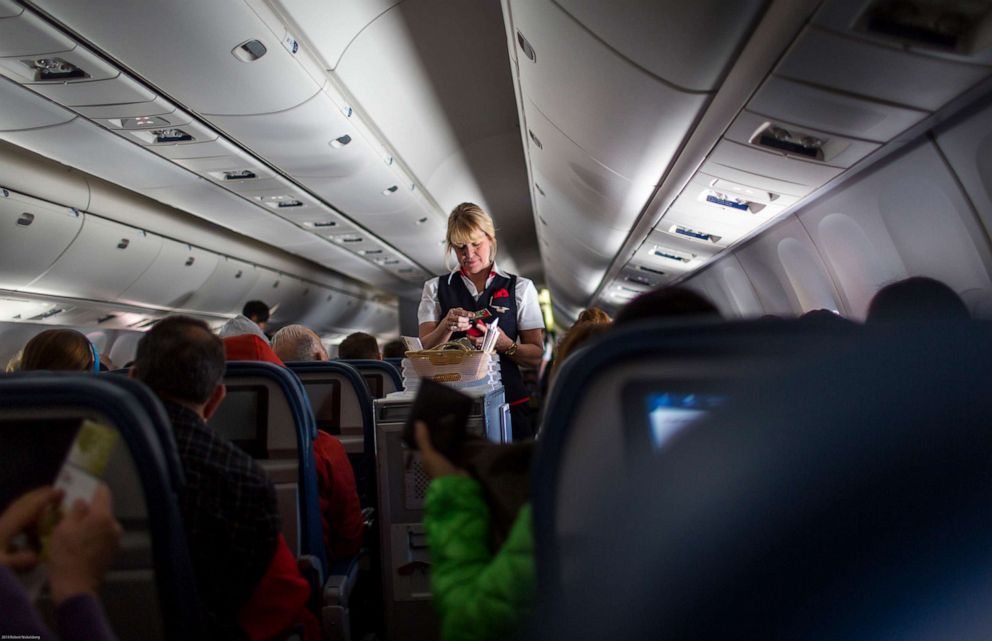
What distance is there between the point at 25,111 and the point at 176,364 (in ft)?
13.3

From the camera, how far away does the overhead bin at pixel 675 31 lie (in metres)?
2.81

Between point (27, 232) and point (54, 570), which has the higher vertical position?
point (27, 232)

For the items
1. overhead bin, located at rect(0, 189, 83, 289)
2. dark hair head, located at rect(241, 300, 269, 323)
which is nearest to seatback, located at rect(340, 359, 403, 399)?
overhead bin, located at rect(0, 189, 83, 289)

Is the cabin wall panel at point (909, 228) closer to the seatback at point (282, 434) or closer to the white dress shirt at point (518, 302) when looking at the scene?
the white dress shirt at point (518, 302)

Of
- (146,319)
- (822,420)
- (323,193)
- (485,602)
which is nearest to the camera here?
(822,420)

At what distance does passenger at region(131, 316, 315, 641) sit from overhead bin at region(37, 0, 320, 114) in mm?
2364

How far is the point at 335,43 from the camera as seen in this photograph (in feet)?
14.0

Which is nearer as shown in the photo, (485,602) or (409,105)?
(485,602)

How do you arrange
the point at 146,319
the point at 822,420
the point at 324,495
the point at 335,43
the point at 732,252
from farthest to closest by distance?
the point at 146,319 → the point at 732,252 → the point at 335,43 → the point at 324,495 → the point at 822,420

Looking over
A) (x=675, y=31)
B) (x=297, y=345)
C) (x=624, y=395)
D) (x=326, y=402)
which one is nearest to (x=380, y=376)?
(x=297, y=345)

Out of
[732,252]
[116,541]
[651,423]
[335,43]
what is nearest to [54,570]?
[116,541]

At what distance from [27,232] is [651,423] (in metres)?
6.92

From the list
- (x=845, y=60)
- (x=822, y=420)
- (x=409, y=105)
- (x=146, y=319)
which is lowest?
(x=822, y=420)

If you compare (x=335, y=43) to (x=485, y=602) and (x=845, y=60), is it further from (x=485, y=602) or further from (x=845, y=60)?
(x=485, y=602)
